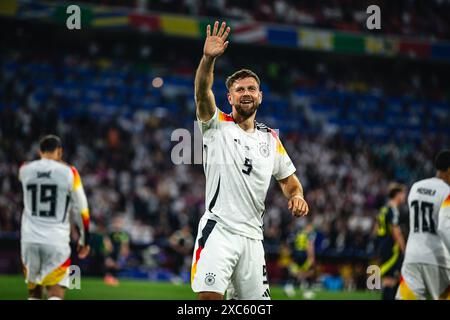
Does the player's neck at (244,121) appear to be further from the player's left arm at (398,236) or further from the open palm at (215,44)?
the player's left arm at (398,236)

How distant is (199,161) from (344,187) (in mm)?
6148

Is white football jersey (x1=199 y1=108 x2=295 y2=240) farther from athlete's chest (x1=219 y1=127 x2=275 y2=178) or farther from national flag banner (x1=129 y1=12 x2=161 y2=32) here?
national flag banner (x1=129 y1=12 x2=161 y2=32)

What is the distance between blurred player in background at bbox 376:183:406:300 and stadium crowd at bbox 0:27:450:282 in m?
9.48

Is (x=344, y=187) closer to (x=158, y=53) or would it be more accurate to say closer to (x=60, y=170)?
(x=158, y=53)

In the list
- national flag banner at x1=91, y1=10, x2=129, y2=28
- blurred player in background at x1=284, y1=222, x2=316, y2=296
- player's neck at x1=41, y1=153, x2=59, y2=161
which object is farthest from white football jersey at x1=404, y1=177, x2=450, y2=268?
national flag banner at x1=91, y1=10, x2=129, y2=28

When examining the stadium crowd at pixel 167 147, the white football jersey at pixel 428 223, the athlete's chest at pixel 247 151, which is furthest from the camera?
the stadium crowd at pixel 167 147

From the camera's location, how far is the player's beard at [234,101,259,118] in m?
5.82

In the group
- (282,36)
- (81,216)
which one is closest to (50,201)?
(81,216)

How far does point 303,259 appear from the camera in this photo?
19688mm

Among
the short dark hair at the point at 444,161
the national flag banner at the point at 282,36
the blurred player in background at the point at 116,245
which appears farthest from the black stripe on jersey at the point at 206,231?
the national flag banner at the point at 282,36

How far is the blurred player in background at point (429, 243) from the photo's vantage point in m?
8.27

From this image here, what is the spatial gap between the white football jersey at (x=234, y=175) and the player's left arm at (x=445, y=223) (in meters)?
2.72

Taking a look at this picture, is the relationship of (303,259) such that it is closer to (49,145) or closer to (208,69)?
(49,145)

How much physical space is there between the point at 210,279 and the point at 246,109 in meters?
1.38
